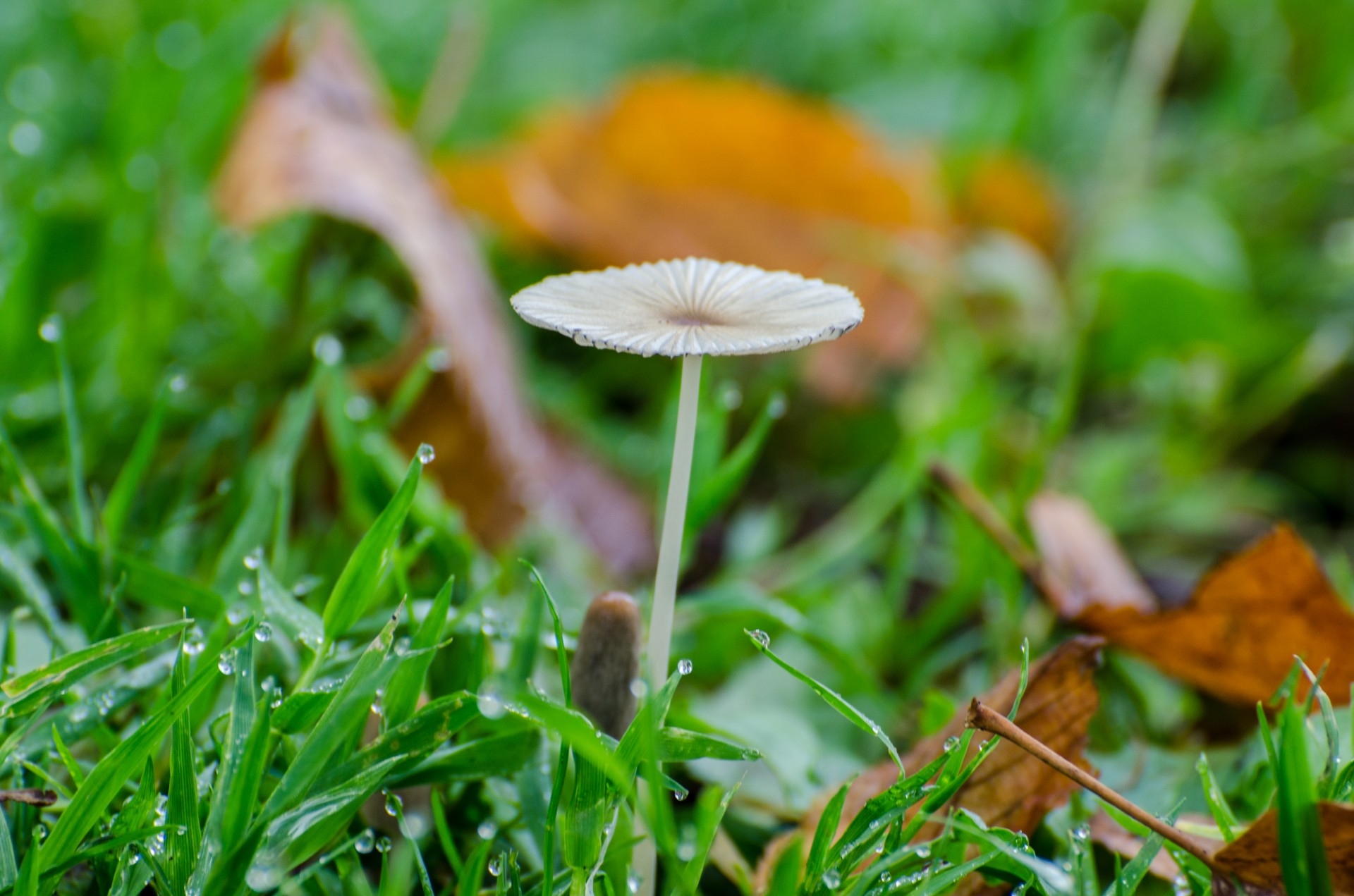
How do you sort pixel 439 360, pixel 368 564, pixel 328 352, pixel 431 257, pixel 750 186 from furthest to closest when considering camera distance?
pixel 750 186 < pixel 431 257 < pixel 439 360 < pixel 328 352 < pixel 368 564

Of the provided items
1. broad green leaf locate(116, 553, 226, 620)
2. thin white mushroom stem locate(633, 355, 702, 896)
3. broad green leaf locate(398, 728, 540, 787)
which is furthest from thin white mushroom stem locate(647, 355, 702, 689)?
broad green leaf locate(116, 553, 226, 620)

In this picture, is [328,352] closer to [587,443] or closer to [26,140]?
[587,443]

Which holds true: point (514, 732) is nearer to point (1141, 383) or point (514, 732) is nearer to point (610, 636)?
point (610, 636)

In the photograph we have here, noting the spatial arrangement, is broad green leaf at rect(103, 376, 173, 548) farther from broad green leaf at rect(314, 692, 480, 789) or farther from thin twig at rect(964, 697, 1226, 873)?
thin twig at rect(964, 697, 1226, 873)

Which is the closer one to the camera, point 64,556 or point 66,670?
point 66,670

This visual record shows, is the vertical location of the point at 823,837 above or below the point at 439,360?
below

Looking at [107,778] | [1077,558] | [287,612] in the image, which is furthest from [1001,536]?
[107,778]
